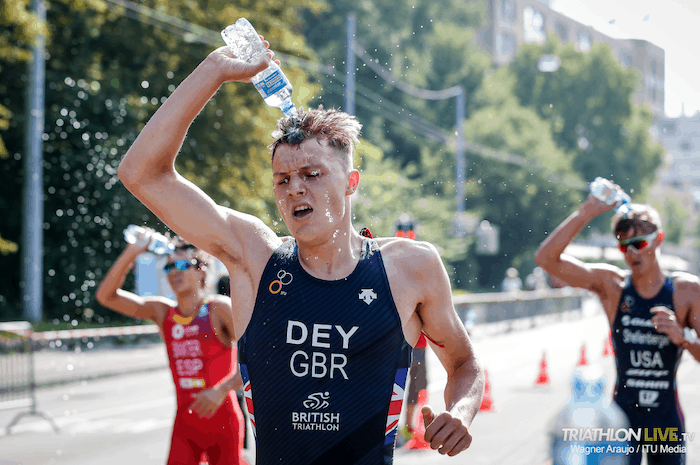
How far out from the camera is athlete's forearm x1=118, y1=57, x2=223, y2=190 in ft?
8.95

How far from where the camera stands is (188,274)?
600 cm

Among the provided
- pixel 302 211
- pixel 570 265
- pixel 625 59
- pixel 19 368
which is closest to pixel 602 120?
pixel 625 59

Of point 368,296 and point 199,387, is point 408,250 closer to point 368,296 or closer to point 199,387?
point 368,296

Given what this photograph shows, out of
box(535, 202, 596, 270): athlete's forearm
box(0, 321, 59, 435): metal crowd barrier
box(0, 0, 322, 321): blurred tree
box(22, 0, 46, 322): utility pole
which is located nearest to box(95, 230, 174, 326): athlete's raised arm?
box(535, 202, 596, 270): athlete's forearm

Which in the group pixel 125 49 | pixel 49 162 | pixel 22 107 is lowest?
pixel 49 162

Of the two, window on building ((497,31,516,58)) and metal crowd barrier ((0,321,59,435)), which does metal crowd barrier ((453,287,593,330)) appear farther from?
window on building ((497,31,516,58))

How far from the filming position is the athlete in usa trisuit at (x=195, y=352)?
5.34 m

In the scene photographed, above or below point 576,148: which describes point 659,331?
below

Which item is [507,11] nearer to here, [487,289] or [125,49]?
[487,289]

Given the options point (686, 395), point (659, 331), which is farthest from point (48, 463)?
point (686, 395)

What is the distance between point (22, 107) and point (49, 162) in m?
2.02

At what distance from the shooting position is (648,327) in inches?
208

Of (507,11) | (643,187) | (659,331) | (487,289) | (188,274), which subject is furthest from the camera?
(507,11)

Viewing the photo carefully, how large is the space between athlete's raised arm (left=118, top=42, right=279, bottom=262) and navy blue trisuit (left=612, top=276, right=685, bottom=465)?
3.32 m
